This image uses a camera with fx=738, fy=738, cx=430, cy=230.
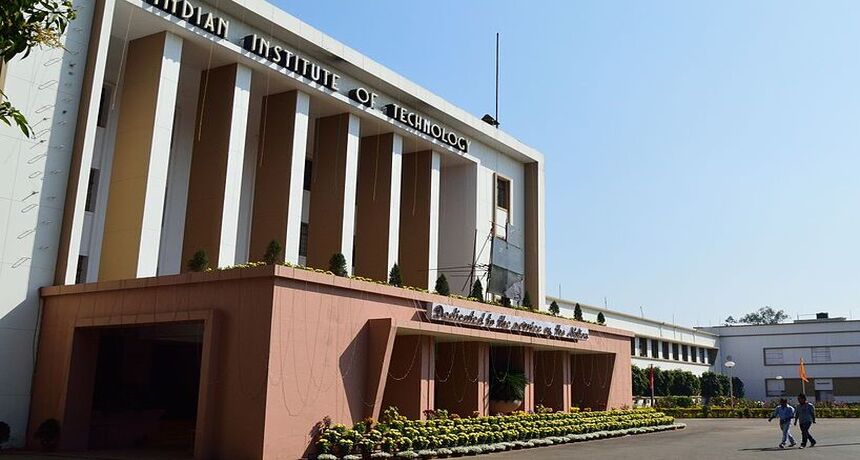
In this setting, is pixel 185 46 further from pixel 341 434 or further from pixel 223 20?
pixel 341 434

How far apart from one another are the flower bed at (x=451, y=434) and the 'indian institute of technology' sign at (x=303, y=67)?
1498 cm

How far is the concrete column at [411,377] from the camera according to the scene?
23016 mm

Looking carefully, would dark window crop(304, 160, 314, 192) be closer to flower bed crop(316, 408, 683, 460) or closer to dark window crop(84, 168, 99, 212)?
dark window crop(84, 168, 99, 212)

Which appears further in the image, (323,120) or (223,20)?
(323,120)

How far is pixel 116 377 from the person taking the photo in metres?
23.7

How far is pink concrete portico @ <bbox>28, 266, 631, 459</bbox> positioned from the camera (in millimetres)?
18688

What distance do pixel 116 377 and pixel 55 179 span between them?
21.5 feet

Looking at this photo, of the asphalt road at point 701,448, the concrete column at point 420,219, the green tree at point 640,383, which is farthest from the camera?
the green tree at point 640,383

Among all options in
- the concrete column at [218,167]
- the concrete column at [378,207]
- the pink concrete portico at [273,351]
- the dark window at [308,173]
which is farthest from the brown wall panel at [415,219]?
the concrete column at [218,167]

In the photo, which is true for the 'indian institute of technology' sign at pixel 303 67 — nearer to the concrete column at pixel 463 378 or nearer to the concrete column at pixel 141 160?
the concrete column at pixel 141 160

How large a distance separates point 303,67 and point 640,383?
129 ft

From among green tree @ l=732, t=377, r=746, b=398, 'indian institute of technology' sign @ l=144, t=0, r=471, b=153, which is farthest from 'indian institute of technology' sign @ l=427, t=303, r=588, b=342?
green tree @ l=732, t=377, r=746, b=398

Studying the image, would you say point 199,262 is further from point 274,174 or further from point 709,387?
point 709,387

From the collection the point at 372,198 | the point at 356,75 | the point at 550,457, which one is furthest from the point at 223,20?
the point at 550,457
